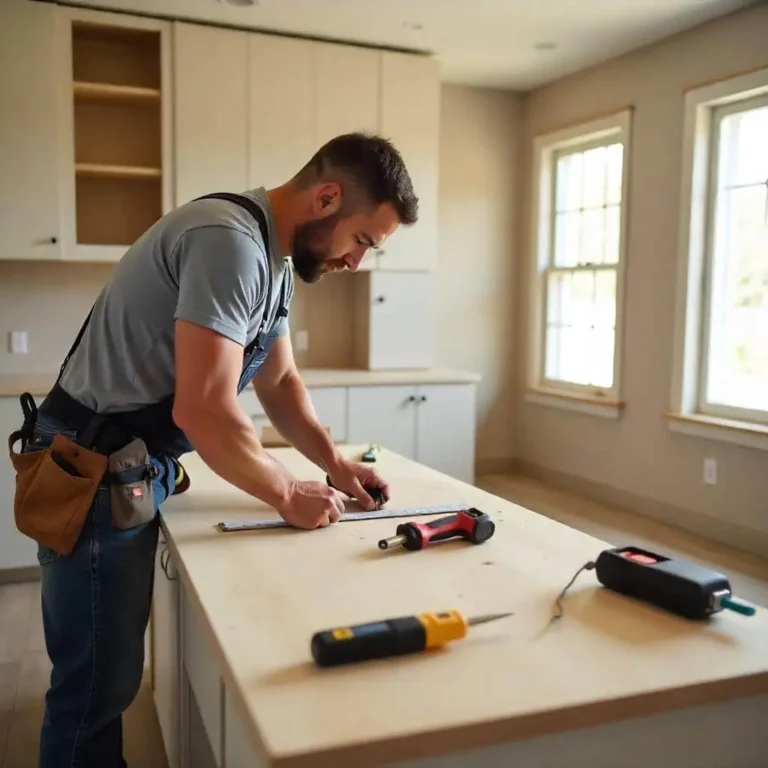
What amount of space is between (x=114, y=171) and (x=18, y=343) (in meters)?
1.01

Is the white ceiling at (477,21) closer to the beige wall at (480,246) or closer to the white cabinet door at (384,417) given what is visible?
the beige wall at (480,246)

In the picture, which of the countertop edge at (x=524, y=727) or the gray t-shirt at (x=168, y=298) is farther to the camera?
the gray t-shirt at (x=168, y=298)

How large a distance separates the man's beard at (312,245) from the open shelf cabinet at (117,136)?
274 cm

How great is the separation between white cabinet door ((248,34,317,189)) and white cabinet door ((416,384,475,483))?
1.41 metres

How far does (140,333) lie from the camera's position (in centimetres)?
144

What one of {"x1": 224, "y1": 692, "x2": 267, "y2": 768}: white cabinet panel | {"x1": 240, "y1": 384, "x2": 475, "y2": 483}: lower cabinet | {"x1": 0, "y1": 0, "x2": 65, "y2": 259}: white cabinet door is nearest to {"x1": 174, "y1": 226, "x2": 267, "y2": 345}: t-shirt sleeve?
{"x1": 224, "y1": 692, "x2": 267, "y2": 768}: white cabinet panel

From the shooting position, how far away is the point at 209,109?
13.3 feet

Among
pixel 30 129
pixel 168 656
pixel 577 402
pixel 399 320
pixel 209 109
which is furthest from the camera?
pixel 577 402

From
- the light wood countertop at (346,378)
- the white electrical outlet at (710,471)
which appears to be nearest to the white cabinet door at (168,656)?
the light wood countertop at (346,378)

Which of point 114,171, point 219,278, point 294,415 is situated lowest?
point 294,415

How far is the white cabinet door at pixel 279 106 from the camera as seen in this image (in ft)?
13.6

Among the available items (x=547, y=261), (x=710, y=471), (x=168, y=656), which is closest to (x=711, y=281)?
(x=710, y=471)

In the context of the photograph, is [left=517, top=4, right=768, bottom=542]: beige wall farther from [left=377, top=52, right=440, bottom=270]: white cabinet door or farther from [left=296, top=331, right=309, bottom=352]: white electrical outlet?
[left=296, top=331, right=309, bottom=352]: white electrical outlet

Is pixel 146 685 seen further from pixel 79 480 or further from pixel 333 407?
pixel 333 407
